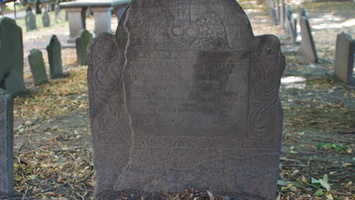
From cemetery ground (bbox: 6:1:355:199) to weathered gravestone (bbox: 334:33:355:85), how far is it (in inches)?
7.4

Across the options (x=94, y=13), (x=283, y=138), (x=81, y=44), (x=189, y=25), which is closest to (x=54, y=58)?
(x=81, y=44)

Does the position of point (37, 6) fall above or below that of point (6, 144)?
above

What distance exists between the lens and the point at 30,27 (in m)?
18.5

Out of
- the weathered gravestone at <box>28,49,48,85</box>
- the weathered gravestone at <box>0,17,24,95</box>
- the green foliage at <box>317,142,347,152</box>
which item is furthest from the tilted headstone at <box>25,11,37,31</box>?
the green foliage at <box>317,142,347,152</box>

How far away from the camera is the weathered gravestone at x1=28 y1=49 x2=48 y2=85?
8820mm

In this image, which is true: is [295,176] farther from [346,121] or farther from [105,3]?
[105,3]

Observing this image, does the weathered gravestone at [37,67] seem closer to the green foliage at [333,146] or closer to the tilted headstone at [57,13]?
the green foliage at [333,146]

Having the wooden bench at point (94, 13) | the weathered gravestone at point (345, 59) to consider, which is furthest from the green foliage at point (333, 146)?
the wooden bench at point (94, 13)

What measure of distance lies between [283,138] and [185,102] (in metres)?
2.14

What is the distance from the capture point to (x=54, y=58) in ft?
31.9

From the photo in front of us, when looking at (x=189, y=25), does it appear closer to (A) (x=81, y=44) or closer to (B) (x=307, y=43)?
(A) (x=81, y=44)

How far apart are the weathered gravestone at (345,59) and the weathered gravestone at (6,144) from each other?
19.7 ft

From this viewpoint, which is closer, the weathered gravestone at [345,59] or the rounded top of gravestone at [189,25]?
the rounded top of gravestone at [189,25]

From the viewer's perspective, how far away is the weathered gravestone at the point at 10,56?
25.2 ft
